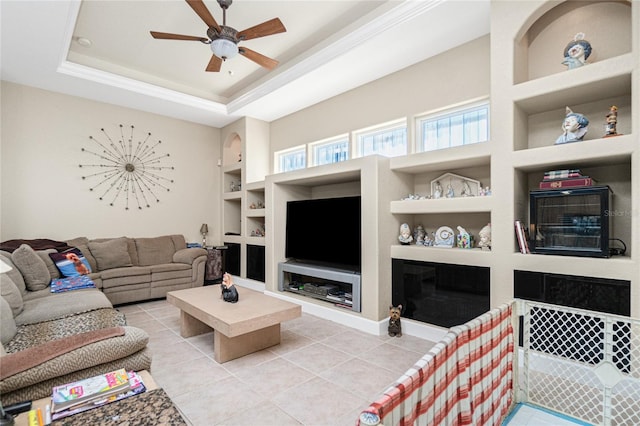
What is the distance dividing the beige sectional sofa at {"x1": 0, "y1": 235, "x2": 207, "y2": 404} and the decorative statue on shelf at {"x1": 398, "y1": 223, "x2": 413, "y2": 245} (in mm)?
2579

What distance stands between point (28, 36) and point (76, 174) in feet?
7.08

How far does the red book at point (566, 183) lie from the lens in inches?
88.0

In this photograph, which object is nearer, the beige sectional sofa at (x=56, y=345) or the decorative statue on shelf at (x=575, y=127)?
the beige sectional sofa at (x=56, y=345)

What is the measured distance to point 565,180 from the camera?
7.61ft

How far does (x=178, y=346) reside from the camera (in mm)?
2973

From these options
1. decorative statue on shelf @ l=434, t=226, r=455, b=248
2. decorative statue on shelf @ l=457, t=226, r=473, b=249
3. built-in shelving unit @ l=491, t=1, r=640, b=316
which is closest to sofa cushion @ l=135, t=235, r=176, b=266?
decorative statue on shelf @ l=434, t=226, r=455, b=248

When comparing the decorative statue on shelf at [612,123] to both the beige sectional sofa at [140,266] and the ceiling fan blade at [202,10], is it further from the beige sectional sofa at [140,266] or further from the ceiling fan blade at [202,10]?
the beige sectional sofa at [140,266]

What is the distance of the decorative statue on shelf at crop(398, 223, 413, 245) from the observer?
11.3 ft

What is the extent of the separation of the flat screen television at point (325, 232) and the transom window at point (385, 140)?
859 mm

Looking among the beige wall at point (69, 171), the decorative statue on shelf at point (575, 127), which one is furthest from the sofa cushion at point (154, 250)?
the decorative statue on shelf at point (575, 127)

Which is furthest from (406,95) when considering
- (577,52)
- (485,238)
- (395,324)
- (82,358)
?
(82,358)

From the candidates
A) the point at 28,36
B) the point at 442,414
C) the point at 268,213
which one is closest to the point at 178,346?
the point at 268,213

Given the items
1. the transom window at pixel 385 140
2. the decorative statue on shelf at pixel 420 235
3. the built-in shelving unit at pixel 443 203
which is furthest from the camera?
the transom window at pixel 385 140

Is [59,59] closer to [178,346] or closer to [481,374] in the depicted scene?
[178,346]
